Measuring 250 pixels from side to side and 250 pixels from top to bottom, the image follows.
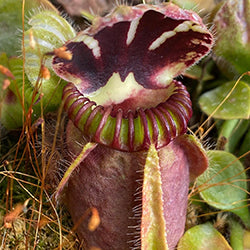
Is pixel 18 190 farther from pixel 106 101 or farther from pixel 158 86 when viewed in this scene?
pixel 158 86

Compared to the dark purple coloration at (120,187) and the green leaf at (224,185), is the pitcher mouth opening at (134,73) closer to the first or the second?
the dark purple coloration at (120,187)

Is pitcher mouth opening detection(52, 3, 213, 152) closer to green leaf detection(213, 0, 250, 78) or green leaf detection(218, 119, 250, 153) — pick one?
green leaf detection(213, 0, 250, 78)

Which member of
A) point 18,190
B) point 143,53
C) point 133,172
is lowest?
point 18,190

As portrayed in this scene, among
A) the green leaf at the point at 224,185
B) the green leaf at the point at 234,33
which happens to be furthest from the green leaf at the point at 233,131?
the green leaf at the point at 234,33

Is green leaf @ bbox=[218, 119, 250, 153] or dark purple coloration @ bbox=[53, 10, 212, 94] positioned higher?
dark purple coloration @ bbox=[53, 10, 212, 94]

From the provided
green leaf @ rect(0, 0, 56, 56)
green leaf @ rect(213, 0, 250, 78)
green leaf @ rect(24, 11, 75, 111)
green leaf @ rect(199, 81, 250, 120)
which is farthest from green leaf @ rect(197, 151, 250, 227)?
green leaf @ rect(0, 0, 56, 56)

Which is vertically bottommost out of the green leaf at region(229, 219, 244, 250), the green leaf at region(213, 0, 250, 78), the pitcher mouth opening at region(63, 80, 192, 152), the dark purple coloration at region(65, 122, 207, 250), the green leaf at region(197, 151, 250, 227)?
the green leaf at region(229, 219, 244, 250)

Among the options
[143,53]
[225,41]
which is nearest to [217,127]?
[225,41]
